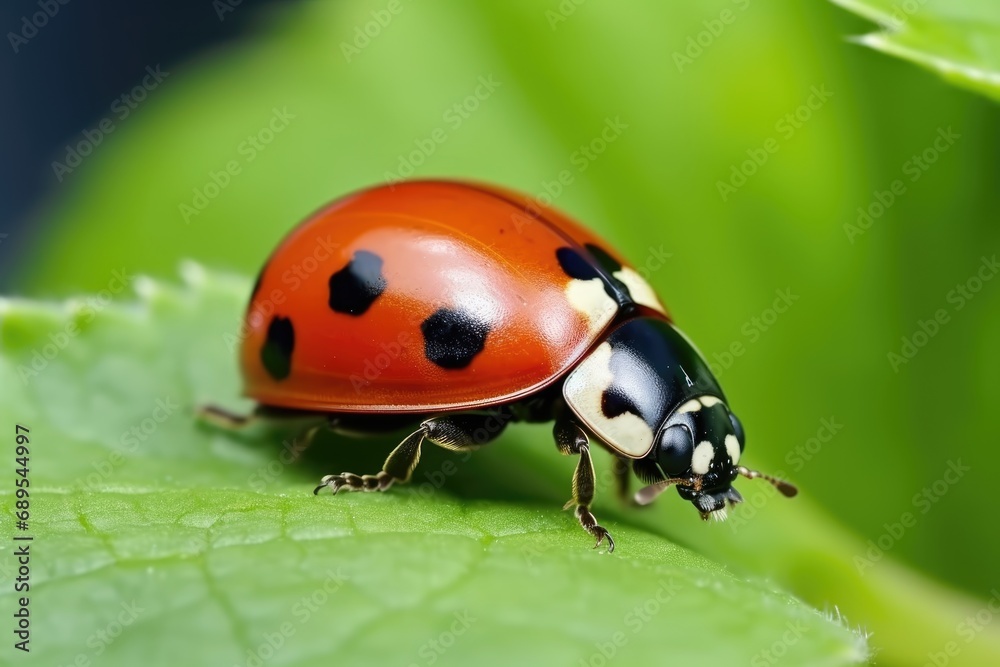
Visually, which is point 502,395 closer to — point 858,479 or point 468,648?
point 468,648

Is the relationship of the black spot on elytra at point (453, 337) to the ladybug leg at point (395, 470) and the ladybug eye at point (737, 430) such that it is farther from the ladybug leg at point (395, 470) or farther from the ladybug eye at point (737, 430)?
the ladybug eye at point (737, 430)

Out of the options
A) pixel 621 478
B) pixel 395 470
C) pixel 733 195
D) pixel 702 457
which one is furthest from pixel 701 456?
pixel 733 195

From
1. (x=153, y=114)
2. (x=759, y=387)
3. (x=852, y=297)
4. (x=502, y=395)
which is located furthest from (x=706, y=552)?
(x=153, y=114)

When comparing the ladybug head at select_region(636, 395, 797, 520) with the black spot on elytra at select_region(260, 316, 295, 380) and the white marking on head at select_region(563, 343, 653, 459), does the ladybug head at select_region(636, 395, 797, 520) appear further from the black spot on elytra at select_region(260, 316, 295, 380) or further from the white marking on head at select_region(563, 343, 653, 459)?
the black spot on elytra at select_region(260, 316, 295, 380)

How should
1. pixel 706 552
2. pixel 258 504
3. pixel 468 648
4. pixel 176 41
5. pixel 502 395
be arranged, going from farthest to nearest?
pixel 176 41
pixel 706 552
pixel 502 395
pixel 258 504
pixel 468 648

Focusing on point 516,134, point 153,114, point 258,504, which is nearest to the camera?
point 258,504

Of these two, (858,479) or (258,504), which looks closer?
(258,504)

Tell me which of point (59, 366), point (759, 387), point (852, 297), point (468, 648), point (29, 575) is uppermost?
point (852, 297)

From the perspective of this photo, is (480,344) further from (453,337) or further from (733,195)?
(733,195)

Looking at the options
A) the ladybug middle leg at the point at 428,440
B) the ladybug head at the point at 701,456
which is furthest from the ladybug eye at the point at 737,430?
the ladybug middle leg at the point at 428,440
